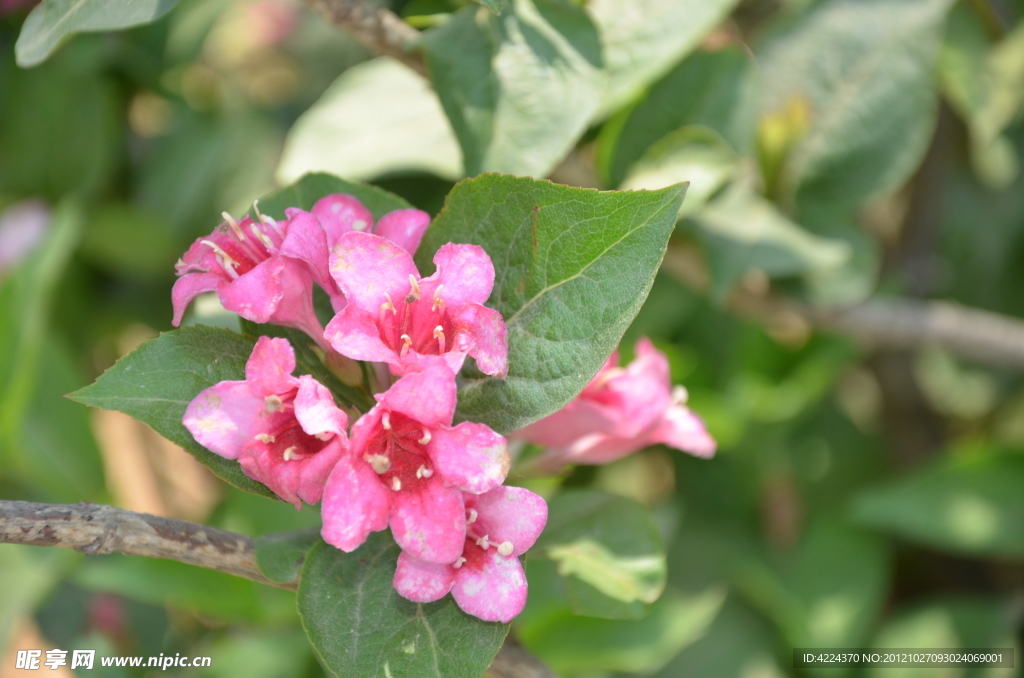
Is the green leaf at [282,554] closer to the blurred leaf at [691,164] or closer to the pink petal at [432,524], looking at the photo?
the pink petal at [432,524]

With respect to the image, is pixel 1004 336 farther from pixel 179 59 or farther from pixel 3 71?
pixel 3 71

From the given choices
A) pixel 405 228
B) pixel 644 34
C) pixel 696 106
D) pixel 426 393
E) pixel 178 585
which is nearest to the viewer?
pixel 426 393

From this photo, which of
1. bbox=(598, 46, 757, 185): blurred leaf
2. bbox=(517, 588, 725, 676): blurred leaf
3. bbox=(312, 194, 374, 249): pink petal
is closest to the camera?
bbox=(312, 194, 374, 249): pink petal

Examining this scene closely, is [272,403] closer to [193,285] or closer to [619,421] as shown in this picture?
[193,285]

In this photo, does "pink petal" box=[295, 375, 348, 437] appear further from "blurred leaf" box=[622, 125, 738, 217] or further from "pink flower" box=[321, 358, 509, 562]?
"blurred leaf" box=[622, 125, 738, 217]

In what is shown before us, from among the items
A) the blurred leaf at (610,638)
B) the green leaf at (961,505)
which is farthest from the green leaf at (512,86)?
the green leaf at (961,505)

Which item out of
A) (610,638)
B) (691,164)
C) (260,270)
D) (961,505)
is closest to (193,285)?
(260,270)

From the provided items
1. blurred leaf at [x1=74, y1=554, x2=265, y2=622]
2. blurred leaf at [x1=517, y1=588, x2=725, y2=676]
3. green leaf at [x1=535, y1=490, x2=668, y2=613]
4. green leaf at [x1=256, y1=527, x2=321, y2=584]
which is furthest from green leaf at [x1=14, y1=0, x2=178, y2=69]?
blurred leaf at [x1=517, y1=588, x2=725, y2=676]
